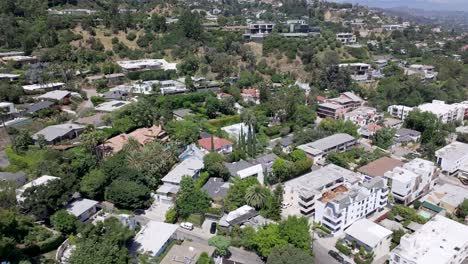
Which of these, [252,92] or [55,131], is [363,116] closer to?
[252,92]

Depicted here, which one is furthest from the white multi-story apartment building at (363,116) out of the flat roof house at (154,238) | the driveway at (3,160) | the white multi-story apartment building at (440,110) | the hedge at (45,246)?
the driveway at (3,160)

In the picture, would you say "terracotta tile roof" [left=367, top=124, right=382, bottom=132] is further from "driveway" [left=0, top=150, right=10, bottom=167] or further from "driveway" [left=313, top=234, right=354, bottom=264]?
"driveway" [left=0, top=150, right=10, bottom=167]

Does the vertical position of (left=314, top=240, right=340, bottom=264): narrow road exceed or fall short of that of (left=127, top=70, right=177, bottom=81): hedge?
it falls short

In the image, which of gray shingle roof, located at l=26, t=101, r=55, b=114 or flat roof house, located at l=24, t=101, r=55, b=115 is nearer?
flat roof house, located at l=24, t=101, r=55, b=115

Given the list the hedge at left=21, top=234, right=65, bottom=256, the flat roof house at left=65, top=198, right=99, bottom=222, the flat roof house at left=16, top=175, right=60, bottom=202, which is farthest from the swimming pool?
the flat roof house at left=16, top=175, right=60, bottom=202

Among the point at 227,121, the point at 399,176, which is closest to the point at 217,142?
the point at 227,121

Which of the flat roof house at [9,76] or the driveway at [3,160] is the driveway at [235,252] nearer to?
the driveway at [3,160]

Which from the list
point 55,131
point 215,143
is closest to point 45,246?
point 55,131
